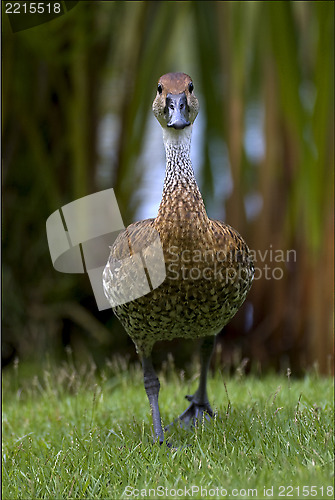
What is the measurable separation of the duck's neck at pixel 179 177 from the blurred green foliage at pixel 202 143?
5.15 feet

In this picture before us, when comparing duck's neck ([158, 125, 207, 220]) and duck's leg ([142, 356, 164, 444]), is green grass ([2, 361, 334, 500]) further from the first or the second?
duck's neck ([158, 125, 207, 220])

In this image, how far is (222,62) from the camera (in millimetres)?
5988

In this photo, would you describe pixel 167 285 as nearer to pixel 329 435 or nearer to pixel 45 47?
pixel 329 435

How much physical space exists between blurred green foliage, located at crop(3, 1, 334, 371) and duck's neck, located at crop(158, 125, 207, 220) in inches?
61.8

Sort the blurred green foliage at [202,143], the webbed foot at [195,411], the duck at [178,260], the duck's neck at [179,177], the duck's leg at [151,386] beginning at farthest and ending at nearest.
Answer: the blurred green foliage at [202,143], the webbed foot at [195,411], the duck's leg at [151,386], the duck's neck at [179,177], the duck at [178,260]

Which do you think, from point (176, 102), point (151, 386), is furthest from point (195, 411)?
point (176, 102)

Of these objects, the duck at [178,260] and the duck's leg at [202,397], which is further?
the duck's leg at [202,397]

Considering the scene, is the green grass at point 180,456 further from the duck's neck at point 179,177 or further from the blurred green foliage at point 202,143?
the blurred green foliage at point 202,143

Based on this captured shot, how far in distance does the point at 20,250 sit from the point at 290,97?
4.03 meters

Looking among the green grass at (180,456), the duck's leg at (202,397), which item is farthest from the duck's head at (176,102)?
the green grass at (180,456)

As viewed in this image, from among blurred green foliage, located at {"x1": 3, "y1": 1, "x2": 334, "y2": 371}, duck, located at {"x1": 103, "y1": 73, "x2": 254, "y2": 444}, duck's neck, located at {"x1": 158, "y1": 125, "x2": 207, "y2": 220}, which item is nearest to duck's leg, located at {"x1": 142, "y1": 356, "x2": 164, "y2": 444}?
duck, located at {"x1": 103, "y1": 73, "x2": 254, "y2": 444}

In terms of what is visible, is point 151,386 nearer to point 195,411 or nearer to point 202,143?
point 195,411

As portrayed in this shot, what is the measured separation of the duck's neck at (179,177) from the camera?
3.13m

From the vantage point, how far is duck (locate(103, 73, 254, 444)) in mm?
2982
